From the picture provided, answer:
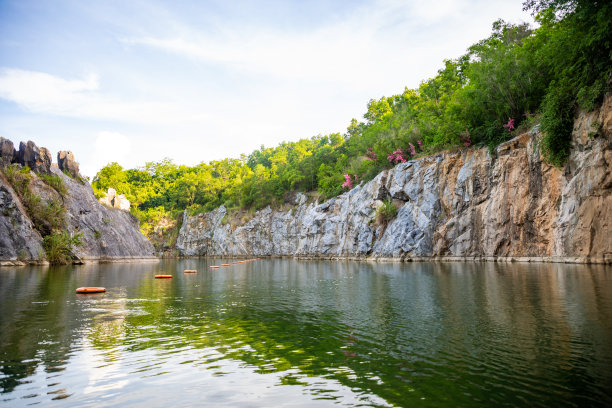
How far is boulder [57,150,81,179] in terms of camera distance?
158ft

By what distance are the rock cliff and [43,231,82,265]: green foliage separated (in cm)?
70

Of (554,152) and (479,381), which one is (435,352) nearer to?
(479,381)

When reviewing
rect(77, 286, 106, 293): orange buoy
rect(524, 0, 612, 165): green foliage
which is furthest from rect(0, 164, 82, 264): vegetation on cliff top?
rect(524, 0, 612, 165): green foliage

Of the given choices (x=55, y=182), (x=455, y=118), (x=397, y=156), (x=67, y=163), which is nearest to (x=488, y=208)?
(x=455, y=118)

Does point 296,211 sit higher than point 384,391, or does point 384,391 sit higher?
point 296,211

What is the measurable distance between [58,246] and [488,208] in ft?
122

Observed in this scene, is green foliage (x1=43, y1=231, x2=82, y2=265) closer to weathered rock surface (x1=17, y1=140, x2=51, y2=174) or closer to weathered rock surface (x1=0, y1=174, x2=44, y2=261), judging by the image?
weathered rock surface (x1=0, y1=174, x2=44, y2=261)

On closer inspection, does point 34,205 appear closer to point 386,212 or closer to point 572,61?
point 386,212

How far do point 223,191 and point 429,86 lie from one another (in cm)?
5041

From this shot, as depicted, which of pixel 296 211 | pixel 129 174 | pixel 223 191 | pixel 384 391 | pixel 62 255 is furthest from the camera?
pixel 129 174

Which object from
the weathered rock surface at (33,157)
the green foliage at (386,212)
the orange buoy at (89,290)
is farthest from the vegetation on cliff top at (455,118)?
the weathered rock surface at (33,157)

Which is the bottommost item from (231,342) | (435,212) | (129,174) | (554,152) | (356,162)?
(231,342)

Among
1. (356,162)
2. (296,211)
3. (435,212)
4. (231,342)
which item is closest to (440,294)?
(231,342)

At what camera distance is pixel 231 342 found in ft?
23.9
